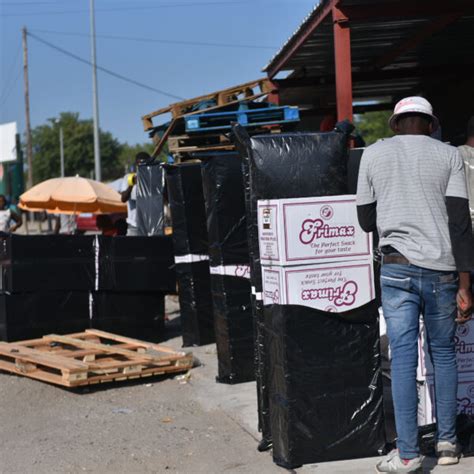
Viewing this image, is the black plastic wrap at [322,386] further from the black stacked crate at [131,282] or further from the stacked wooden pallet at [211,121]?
the black stacked crate at [131,282]

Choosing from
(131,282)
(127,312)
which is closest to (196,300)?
(131,282)

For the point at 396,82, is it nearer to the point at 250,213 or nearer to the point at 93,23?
the point at 250,213

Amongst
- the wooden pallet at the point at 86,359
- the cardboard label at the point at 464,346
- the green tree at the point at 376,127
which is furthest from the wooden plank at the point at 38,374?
the green tree at the point at 376,127

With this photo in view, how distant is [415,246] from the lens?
15.1ft

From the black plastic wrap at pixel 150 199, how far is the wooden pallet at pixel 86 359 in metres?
2.96

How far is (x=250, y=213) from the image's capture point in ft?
17.9

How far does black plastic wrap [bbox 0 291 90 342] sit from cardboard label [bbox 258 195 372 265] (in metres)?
5.37

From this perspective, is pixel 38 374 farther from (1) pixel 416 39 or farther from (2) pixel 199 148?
(1) pixel 416 39

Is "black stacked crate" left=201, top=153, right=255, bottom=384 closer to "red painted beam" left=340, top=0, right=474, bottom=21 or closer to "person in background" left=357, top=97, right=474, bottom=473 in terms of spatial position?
"red painted beam" left=340, top=0, right=474, bottom=21

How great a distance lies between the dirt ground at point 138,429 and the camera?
5605 millimetres

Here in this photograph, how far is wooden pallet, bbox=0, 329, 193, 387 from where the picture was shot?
26.3 feet

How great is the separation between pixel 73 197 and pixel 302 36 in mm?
5527

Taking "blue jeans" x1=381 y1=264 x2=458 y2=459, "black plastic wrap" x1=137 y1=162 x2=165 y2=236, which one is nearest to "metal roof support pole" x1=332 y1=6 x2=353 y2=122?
"black plastic wrap" x1=137 y1=162 x2=165 y2=236

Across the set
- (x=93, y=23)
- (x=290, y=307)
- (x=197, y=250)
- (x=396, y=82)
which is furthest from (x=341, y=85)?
(x=93, y=23)
